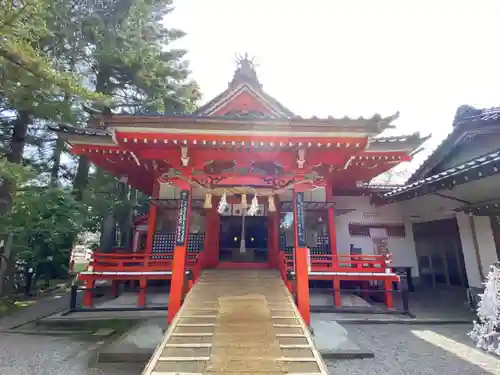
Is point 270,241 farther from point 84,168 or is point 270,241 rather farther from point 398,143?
point 84,168

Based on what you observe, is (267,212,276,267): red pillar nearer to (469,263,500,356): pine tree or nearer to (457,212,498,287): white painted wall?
(469,263,500,356): pine tree

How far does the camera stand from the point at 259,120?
6.12 metres

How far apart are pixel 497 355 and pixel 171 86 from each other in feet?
57.7

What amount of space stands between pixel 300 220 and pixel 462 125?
322 inches

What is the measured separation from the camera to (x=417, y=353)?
5.64 m

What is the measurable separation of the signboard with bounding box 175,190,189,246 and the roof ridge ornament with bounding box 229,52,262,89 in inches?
276

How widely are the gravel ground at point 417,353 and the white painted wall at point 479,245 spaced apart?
2.44 meters

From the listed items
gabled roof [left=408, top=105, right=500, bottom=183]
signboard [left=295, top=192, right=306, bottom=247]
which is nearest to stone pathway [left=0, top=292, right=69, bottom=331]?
signboard [left=295, top=192, right=306, bottom=247]

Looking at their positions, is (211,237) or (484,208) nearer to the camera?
(484,208)

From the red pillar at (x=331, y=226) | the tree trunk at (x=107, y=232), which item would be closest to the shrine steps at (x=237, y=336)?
the red pillar at (x=331, y=226)

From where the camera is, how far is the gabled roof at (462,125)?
31.6 feet

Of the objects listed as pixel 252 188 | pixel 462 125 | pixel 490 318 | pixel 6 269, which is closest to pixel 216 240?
pixel 252 188

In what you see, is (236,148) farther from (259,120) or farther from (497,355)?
(497,355)

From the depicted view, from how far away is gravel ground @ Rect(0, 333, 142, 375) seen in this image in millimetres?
5016
